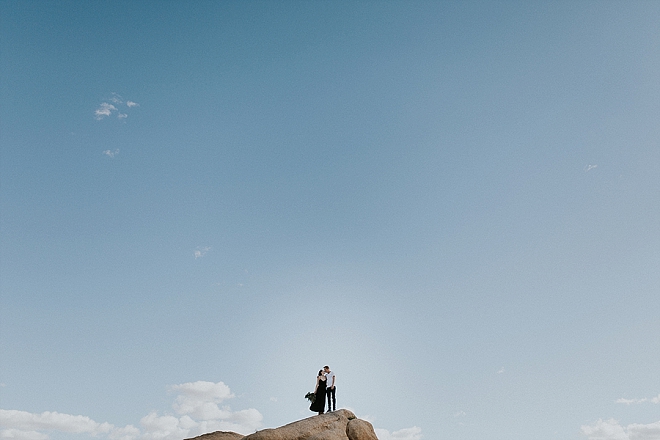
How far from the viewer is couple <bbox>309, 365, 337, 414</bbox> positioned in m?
32.2

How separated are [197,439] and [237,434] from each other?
258 cm

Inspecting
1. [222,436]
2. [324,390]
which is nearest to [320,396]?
[324,390]

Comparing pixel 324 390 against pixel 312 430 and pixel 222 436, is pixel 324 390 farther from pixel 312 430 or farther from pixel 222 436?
pixel 222 436

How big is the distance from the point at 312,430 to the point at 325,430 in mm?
752

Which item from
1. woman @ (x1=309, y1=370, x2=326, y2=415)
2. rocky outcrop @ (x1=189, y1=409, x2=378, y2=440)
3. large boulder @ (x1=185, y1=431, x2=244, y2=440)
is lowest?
rocky outcrop @ (x1=189, y1=409, x2=378, y2=440)

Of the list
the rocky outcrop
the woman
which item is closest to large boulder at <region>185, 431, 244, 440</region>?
the rocky outcrop

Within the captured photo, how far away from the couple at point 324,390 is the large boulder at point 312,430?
170 centimetres

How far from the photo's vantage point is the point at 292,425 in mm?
29609

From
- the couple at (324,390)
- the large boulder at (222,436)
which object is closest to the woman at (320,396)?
the couple at (324,390)

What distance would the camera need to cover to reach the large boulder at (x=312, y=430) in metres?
28.4

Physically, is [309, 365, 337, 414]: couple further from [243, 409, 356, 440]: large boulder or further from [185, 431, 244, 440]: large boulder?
[185, 431, 244, 440]: large boulder

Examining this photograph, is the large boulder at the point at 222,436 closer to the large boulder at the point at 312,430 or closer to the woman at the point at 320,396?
the large boulder at the point at 312,430

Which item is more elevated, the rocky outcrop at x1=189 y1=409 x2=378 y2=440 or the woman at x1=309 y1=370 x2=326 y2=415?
the woman at x1=309 y1=370 x2=326 y2=415

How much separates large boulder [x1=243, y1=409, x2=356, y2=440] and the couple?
1.70m
